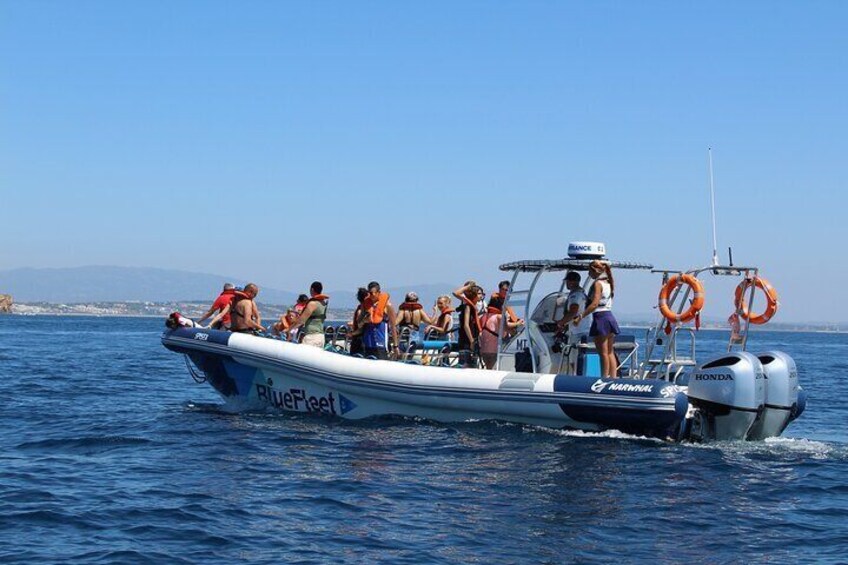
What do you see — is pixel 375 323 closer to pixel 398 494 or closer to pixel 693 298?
pixel 693 298

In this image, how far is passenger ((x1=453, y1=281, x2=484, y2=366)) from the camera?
13117 millimetres

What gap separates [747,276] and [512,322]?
9.97ft

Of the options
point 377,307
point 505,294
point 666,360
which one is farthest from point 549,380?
point 377,307

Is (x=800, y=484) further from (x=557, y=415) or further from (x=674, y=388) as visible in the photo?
(x=557, y=415)

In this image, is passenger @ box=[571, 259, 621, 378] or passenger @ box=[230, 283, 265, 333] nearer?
passenger @ box=[571, 259, 621, 378]

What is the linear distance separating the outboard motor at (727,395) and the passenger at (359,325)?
4437 millimetres

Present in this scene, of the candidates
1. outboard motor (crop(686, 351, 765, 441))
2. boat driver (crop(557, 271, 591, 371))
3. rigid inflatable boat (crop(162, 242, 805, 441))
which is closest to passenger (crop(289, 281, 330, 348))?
rigid inflatable boat (crop(162, 242, 805, 441))

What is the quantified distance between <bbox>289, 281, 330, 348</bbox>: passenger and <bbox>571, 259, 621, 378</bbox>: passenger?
3.97 metres

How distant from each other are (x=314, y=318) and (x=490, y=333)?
102 inches

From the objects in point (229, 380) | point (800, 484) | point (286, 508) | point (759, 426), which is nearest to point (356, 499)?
point (286, 508)

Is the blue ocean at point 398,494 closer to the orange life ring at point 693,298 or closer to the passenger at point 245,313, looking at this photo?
the orange life ring at point 693,298

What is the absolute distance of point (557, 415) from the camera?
1145cm

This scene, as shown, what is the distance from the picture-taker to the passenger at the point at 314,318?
46.2 ft

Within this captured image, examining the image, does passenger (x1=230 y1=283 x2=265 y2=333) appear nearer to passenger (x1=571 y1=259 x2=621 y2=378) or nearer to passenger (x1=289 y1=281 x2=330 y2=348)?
passenger (x1=289 y1=281 x2=330 y2=348)
